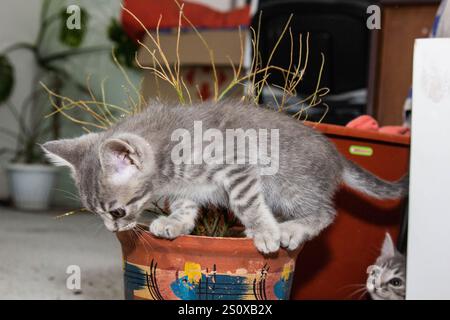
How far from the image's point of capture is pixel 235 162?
3.92ft

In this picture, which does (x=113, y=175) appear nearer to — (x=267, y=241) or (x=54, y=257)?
(x=267, y=241)

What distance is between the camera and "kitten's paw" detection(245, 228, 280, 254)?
3.85 ft

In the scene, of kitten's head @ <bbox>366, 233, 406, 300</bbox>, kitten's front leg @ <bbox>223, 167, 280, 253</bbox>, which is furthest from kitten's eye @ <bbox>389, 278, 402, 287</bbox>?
kitten's front leg @ <bbox>223, 167, 280, 253</bbox>

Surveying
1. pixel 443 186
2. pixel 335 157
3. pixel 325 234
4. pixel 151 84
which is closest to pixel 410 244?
pixel 443 186

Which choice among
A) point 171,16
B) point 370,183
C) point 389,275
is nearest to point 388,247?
point 389,275

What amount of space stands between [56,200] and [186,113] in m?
2.80

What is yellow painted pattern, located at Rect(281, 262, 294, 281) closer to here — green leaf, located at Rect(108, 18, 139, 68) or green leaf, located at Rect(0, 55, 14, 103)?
→ green leaf, located at Rect(108, 18, 139, 68)

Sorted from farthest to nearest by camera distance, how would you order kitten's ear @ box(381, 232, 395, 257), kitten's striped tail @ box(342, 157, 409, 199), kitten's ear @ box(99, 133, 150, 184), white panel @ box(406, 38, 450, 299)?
kitten's ear @ box(381, 232, 395, 257), kitten's striped tail @ box(342, 157, 409, 199), white panel @ box(406, 38, 450, 299), kitten's ear @ box(99, 133, 150, 184)

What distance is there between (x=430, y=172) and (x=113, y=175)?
629 millimetres

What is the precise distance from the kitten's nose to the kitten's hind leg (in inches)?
12.5

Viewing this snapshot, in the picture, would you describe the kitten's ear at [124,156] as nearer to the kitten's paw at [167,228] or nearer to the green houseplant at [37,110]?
the kitten's paw at [167,228]

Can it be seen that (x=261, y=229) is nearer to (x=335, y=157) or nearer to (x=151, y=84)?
(x=335, y=157)

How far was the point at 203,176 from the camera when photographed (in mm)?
1204

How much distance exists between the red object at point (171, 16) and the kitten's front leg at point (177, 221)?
5.91 feet
